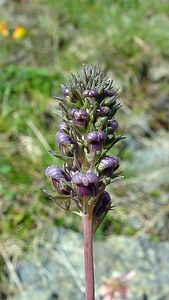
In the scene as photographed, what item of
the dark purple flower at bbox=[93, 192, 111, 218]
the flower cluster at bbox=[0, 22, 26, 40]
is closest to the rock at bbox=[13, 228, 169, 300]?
the dark purple flower at bbox=[93, 192, 111, 218]

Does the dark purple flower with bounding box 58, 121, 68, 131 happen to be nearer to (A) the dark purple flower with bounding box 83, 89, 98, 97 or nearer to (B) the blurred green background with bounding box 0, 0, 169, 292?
(A) the dark purple flower with bounding box 83, 89, 98, 97

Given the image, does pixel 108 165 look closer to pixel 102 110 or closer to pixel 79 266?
pixel 102 110

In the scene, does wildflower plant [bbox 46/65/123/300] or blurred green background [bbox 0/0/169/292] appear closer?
wildflower plant [bbox 46/65/123/300]

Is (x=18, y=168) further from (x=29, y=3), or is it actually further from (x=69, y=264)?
(x=29, y=3)

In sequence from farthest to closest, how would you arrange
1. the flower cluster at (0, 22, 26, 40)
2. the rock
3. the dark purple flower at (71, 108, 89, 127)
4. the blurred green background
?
the flower cluster at (0, 22, 26, 40) < the blurred green background < the rock < the dark purple flower at (71, 108, 89, 127)

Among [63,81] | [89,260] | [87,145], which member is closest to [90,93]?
[87,145]

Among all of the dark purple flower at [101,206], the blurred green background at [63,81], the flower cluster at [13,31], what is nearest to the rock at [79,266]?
the blurred green background at [63,81]

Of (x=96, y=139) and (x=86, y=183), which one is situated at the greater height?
(x=96, y=139)
